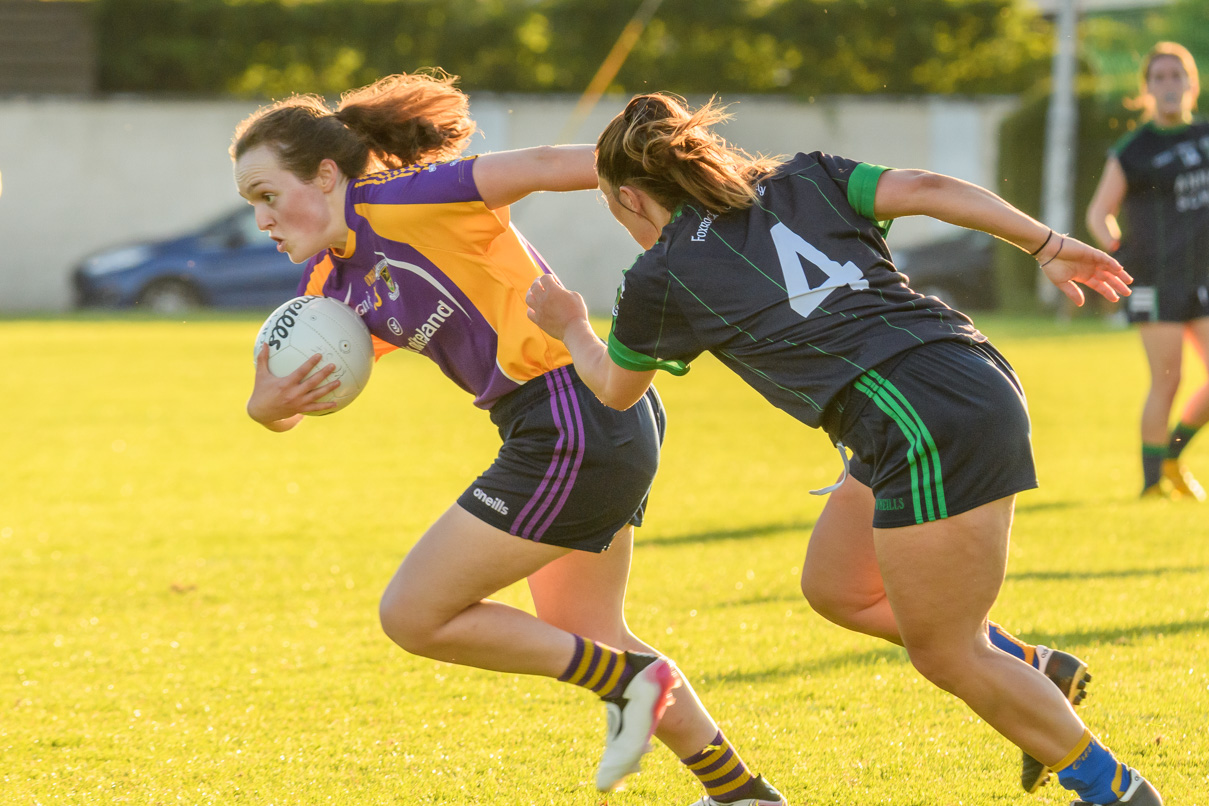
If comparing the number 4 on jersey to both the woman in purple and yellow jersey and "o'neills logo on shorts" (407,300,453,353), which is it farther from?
"o'neills logo on shorts" (407,300,453,353)

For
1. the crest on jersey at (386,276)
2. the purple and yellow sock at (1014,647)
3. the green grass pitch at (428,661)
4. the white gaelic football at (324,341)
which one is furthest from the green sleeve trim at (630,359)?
the green grass pitch at (428,661)

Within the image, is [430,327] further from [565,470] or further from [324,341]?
[565,470]

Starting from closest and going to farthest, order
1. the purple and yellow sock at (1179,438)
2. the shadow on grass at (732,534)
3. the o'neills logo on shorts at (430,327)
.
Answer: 1. the o'neills logo on shorts at (430,327)
2. the shadow on grass at (732,534)
3. the purple and yellow sock at (1179,438)

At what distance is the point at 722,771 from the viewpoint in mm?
3367

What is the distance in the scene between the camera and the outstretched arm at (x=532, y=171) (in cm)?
323

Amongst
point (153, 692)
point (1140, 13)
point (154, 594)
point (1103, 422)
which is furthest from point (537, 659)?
point (1140, 13)

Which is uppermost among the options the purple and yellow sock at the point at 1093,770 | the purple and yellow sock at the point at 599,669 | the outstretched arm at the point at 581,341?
the outstretched arm at the point at 581,341

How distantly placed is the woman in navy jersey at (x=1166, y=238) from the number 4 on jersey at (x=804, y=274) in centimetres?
499

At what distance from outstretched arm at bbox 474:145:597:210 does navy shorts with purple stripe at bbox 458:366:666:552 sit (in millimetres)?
454

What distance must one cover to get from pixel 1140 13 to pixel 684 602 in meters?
34.1

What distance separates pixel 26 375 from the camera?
14359mm

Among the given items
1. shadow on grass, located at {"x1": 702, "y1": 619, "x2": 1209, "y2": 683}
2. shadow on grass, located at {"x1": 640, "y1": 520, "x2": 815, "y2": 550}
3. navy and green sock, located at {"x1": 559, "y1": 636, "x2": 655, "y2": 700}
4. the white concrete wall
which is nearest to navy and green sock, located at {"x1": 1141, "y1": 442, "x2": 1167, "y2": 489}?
shadow on grass, located at {"x1": 640, "y1": 520, "x2": 815, "y2": 550}

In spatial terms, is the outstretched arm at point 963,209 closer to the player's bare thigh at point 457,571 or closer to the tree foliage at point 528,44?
the player's bare thigh at point 457,571

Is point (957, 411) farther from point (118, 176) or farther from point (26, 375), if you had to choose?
point (118, 176)
